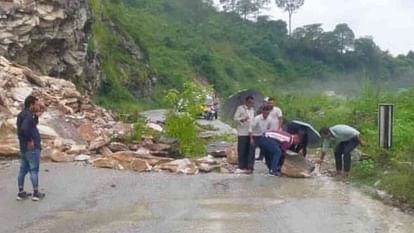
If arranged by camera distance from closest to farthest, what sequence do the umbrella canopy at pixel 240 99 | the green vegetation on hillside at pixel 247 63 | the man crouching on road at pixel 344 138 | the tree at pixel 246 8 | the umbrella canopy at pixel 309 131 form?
the man crouching on road at pixel 344 138, the umbrella canopy at pixel 309 131, the umbrella canopy at pixel 240 99, the green vegetation on hillside at pixel 247 63, the tree at pixel 246 8

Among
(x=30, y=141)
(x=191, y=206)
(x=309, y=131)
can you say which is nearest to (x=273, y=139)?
(x=309, y=131)

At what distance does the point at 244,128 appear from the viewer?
1596 cm

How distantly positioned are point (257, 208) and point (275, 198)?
111 centimetres

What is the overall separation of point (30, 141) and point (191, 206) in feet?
9.49

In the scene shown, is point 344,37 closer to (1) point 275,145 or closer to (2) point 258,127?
(2) point 258,127

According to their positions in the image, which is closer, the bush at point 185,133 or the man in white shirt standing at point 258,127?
the man in white shirt standing at point 258,127

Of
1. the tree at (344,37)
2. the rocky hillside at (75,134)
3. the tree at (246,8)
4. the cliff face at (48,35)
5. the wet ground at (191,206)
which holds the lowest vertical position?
the wet ground at (191,206)

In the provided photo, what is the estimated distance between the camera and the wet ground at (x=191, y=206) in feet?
33.3

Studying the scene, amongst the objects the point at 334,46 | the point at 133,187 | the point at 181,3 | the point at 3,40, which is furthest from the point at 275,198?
the point at 181,3

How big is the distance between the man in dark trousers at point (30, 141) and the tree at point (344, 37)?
85.0 meters

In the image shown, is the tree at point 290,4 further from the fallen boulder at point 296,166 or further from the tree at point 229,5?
the fallen boulder at point 296,166

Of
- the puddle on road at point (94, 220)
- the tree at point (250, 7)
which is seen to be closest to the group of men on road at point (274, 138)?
the puddle on road at point (94, 220)

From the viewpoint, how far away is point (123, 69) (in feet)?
184

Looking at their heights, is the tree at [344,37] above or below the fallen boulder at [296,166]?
above
